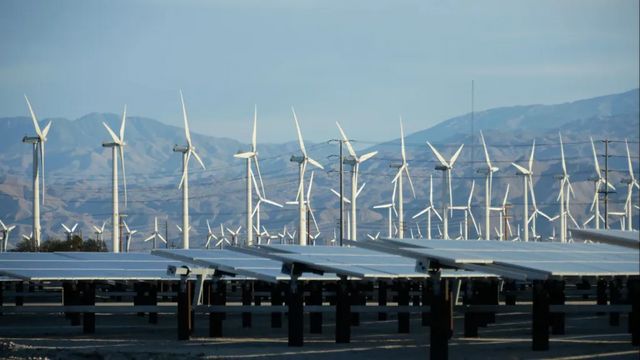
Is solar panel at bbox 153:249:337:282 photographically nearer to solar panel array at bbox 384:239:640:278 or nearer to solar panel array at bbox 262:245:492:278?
solar panel array at bbox 262:245:492:278

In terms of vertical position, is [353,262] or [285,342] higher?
[353,262]

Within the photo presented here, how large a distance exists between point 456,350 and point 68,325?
21.2 metres

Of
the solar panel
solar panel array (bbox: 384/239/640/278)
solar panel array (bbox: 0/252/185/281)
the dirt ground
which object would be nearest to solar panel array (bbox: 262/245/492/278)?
the solar panel

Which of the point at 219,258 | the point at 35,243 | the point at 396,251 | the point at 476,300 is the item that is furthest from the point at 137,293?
the point at 35,243

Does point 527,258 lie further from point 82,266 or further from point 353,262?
point 82,266

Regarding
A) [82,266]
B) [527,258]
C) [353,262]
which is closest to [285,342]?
[353,262]

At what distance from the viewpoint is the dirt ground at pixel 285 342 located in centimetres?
3681

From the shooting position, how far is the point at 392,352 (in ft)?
125

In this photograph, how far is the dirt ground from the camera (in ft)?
121

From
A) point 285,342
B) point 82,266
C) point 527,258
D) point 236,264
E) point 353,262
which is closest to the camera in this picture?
point 527,258

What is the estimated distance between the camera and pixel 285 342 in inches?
1681

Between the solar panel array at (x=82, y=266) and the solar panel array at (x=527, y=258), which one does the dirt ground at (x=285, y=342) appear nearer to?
the solar panel array at (x=82, y=266)

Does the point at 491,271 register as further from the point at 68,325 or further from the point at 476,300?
the point at 68,325

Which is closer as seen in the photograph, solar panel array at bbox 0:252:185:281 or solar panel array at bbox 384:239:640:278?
solar panel array at bbox 384:239:640:278
